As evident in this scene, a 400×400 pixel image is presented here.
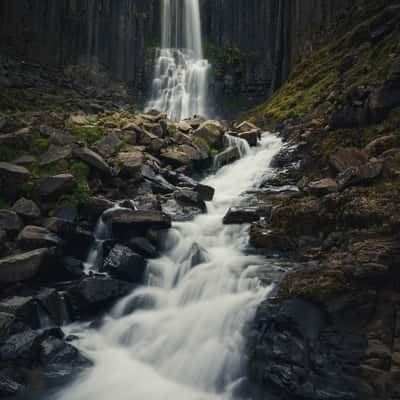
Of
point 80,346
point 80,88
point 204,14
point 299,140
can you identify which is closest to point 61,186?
point 80,346

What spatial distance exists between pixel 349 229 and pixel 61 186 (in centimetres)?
597

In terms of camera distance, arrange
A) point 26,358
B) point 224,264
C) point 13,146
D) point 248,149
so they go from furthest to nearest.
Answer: point 248,149
point 13,146
point 224,264
point 26,358

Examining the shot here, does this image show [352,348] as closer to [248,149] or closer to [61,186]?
[61,186]

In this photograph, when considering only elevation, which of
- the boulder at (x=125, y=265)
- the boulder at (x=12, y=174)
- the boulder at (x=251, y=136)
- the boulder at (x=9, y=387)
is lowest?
the boulder at (x=9, y=387)

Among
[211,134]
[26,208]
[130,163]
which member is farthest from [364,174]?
[211,134]

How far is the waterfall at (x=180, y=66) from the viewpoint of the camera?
2841 cm

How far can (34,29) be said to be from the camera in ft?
101

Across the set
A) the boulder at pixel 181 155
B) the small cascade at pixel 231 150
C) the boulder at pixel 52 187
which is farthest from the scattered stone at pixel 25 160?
the small cascade at pixel 231 150

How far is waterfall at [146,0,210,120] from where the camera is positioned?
2841 centimetres

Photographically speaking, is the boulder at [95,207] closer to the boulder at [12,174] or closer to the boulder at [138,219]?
the boulder at [138,219]

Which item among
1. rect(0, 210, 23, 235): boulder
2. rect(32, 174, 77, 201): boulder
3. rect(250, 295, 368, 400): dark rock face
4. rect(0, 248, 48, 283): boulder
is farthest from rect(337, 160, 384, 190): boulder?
rect(0, 210, 23, 235): boulder

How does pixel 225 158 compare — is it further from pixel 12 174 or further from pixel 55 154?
pixel 12 174

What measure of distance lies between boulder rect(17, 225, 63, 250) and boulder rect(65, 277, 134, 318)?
39.8 inches

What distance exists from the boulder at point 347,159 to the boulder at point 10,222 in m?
6.73
